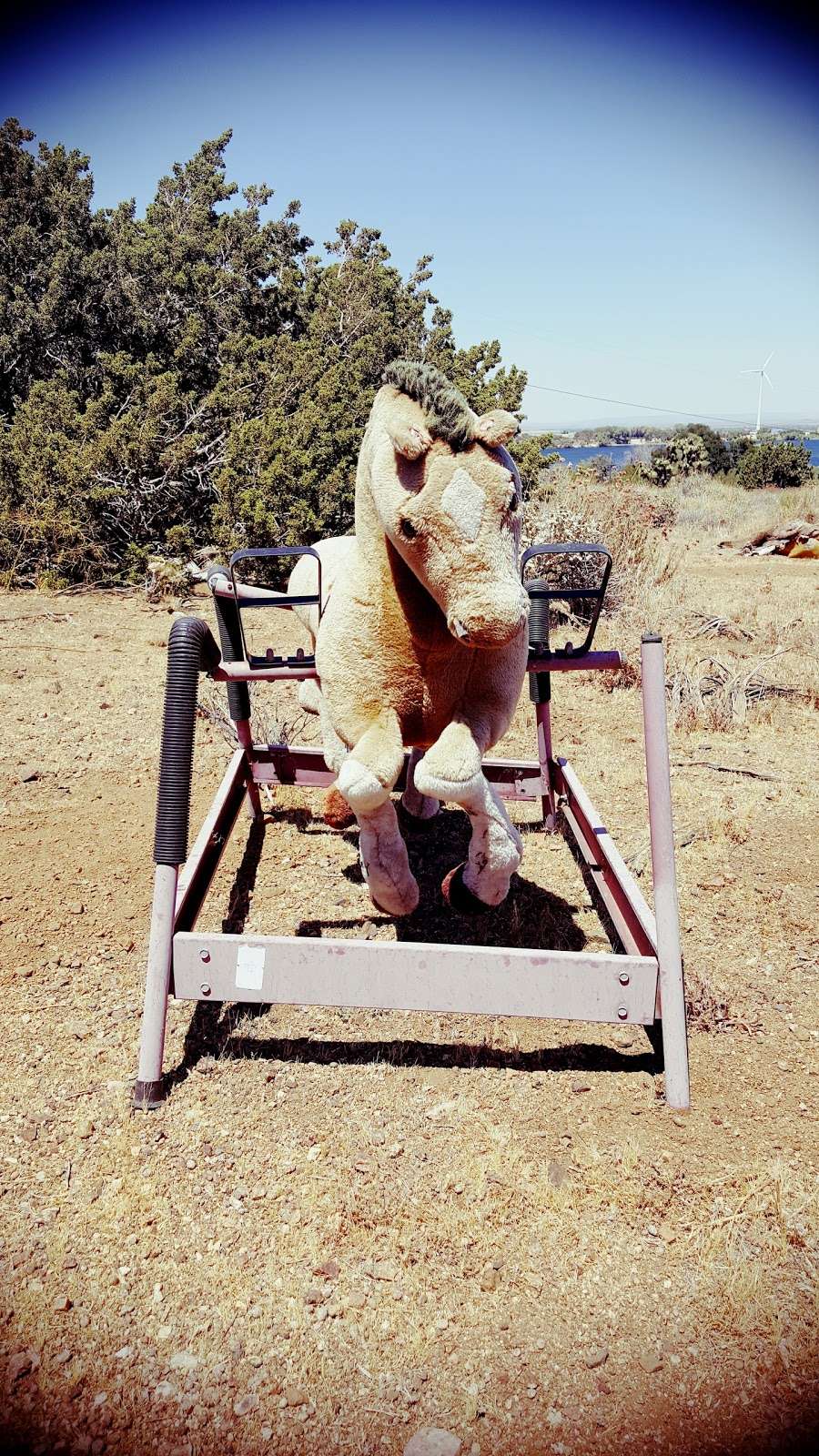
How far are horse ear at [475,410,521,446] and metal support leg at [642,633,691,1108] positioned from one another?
67 cm

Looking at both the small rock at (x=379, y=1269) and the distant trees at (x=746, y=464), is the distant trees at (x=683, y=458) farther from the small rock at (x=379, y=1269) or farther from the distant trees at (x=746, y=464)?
the small rock at (x=379, y=1269)

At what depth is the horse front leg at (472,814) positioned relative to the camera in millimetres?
2398

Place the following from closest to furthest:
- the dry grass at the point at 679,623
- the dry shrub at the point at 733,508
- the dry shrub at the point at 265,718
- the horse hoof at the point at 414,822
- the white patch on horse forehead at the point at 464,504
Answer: the white patch on horse forehead at the point at 464,504 → the horse hoof at the point at 414,822 → the dry shrub at the point at 265,718 → the dry grass at the point at 679,623 → the dry shrub at the point at 733,508

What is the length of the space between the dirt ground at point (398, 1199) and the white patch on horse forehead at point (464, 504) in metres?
1.59

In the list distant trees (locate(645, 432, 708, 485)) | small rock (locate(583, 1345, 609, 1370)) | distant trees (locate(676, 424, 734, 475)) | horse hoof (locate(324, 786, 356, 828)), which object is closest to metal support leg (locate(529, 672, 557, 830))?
horse hoof (locate(324, 786, 356, 828))

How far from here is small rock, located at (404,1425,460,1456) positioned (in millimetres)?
1619

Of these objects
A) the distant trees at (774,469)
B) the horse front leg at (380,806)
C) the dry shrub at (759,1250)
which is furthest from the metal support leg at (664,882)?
the distant trees at (774,469)

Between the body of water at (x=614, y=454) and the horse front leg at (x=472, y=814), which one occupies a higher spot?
the body of water at (x=614, y=454)

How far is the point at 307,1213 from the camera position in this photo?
215 centimetres

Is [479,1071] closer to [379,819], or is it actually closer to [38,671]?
[379,819]

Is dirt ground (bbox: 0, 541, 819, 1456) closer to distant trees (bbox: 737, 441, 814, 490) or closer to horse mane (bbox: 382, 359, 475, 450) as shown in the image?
horse mane (bbox: 382, 359, 475, 450)

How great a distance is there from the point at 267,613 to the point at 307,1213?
7066 millimetres

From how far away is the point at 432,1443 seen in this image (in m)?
1.63

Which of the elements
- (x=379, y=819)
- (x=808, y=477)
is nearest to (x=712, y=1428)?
(x=379, y=819)
